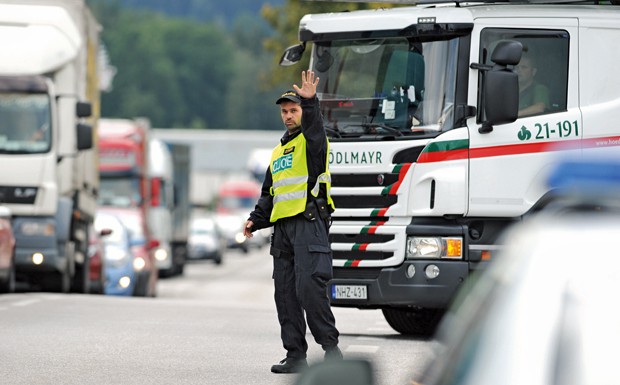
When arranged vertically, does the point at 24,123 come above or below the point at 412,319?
above

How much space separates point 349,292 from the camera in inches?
521

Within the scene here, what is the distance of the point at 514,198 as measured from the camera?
12.7m

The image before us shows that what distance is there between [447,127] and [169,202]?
2803 centimetres

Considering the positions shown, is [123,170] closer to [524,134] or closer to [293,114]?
[524,134]

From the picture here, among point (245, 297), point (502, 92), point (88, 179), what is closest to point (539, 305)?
point (502, 92)

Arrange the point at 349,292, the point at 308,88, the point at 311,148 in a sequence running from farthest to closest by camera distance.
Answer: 1. the point at 349,292
2. the point at 311,148
3. the point at 308,88

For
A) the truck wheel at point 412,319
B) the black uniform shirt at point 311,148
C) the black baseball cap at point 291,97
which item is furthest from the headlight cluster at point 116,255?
the black baseball cap at point 291,97

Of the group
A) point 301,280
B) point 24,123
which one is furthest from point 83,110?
point 301,280

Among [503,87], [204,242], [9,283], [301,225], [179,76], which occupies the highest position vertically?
[179,76]

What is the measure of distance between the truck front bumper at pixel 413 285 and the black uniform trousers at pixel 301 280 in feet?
8.72

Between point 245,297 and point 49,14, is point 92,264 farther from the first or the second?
point 245,297

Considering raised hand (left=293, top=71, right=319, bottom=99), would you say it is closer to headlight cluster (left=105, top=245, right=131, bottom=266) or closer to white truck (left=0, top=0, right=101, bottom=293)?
white truck (left=0, top=0, right=101, bottom=293)

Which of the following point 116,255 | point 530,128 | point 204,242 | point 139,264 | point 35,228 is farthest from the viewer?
point 204,242

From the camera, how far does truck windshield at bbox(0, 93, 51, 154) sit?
22312mm
